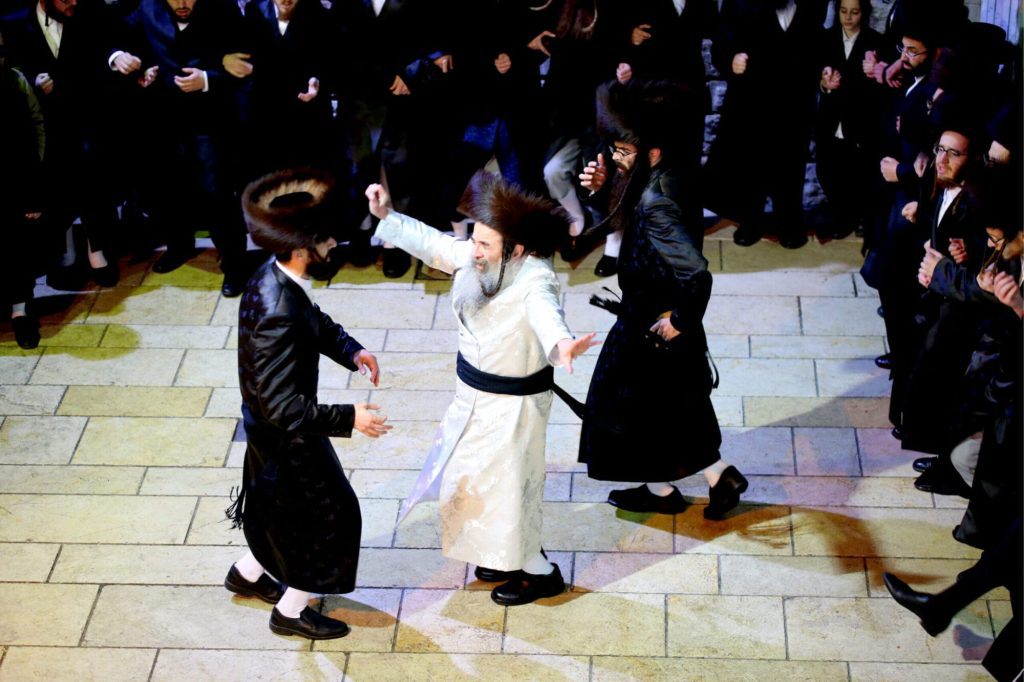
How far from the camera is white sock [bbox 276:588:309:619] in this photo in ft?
15.8

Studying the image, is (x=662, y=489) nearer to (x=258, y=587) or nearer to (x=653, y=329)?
(x=653, y=329)

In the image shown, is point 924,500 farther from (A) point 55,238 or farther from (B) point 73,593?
(A) point 55,238

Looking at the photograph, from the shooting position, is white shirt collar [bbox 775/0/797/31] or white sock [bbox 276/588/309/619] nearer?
white sock [bbox 276/588/309/619]

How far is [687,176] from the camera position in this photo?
4852 mm

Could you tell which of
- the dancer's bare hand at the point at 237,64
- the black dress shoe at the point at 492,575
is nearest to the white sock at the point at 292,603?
the black dress shoe at the point at 492,575

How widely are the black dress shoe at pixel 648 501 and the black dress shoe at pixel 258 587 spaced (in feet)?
4.55

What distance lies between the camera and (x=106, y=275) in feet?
23.1

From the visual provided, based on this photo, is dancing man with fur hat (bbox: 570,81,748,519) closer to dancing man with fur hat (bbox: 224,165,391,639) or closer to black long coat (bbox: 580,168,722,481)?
black long coat (bbox: 580,168,722,481)

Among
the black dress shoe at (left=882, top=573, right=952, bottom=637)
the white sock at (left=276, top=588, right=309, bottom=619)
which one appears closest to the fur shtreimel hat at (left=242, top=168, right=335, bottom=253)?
the white sock at (left=276, top=588, right=309, bottom=619)

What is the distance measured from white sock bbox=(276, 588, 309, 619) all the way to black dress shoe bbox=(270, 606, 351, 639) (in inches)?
0.6

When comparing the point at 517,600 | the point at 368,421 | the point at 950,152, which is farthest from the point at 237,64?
the point at 950,152

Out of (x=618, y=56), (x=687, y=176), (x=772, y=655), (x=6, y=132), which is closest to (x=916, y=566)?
(x=772, y=655)

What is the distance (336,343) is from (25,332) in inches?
102

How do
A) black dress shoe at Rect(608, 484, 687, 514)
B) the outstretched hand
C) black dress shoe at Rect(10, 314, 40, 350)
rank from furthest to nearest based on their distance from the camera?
black dress shoe at Rect(10, 314, 40, 350), black dress shoe at Rect(608, 484, 687, 514), the outstretched hand
